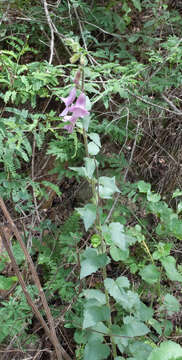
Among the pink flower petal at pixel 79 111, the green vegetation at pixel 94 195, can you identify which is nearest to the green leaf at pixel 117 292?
the green vegetation at pixel 94 195

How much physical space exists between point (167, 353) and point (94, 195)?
679mm

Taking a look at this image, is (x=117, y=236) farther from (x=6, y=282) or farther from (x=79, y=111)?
(x=6, y=282)

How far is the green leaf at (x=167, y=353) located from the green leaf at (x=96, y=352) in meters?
0.17

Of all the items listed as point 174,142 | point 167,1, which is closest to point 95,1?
point 167,1

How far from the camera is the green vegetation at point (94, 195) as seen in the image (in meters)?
1.39

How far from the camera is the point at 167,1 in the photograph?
2.89 m

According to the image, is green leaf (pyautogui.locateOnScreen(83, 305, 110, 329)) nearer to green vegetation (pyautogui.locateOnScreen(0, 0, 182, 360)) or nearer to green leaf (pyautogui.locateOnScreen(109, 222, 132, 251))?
green vegetation (pyautogui.locateOnScreen(0, 0, 182, 360))

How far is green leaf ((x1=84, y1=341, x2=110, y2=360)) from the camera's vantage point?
1.37m

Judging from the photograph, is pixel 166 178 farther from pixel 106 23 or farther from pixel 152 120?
pixel 106 23

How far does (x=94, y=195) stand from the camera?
1297mm

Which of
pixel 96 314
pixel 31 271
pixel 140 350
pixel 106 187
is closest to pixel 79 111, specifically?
pixel 106 187

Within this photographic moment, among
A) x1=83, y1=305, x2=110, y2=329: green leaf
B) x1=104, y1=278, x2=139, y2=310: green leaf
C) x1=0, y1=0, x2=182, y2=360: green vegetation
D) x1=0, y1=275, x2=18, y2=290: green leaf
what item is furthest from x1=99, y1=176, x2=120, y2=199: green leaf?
x1=0, y1=275, x2=18, y2=290: green leaf

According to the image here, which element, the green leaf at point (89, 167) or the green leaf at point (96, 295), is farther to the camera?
the green leaf at point (96, 295)

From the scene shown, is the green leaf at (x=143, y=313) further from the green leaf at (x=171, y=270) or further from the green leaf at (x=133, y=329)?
the green leaf at (x=171, y=270)
